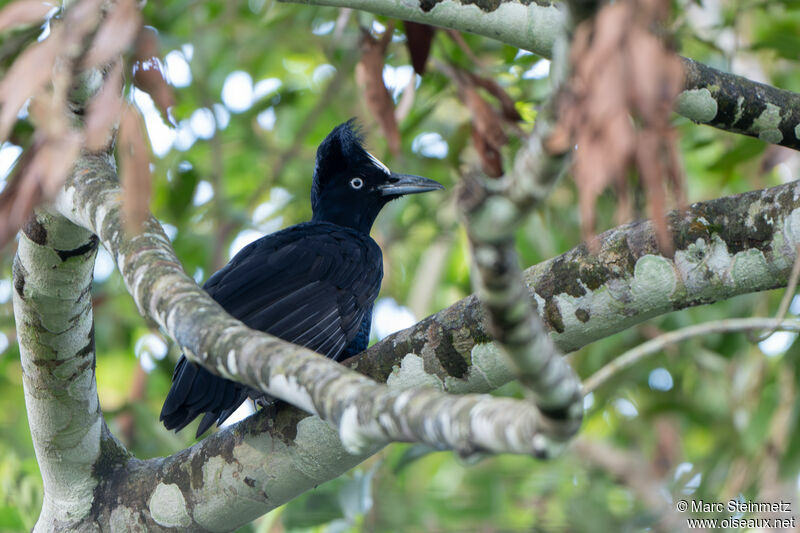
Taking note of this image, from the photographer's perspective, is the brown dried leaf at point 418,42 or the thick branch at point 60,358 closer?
the thick branch at point 60,358

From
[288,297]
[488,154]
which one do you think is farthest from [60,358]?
[488,154]

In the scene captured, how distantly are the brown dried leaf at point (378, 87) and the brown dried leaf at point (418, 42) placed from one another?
162 mm

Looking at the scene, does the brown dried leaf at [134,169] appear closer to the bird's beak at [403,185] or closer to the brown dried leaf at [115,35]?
the brown dried leaf at [115,35]

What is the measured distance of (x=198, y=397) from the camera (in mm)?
3027

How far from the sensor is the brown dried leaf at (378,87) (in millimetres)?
3236

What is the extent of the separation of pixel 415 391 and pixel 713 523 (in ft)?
11.1

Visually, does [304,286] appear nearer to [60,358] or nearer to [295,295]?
[295,295]

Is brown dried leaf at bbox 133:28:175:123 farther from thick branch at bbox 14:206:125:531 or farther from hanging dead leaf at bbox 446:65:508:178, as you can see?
hanging dead leaf at bbox 446:65:508:178

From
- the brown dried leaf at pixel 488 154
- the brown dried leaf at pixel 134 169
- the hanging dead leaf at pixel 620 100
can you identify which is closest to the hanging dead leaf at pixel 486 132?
the brown dried leaf at pixel 488 154

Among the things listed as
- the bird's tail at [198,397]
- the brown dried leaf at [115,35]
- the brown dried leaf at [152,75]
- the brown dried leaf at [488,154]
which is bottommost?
the bird's tail at [198,397]

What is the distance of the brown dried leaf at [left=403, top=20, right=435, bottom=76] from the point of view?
3176mm

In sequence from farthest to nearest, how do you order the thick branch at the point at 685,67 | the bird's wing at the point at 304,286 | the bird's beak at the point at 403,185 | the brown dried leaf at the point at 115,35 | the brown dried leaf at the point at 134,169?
the bird's beak at the point at 403,185, the bird's wing at the point at 304,286, the thick branch at the point at 685,67, the brown dried leaf at the point at 134,169, the brown dried leaf at the point at 115,35

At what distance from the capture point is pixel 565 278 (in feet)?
8.29

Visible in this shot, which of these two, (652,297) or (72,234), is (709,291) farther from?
(72,234)
